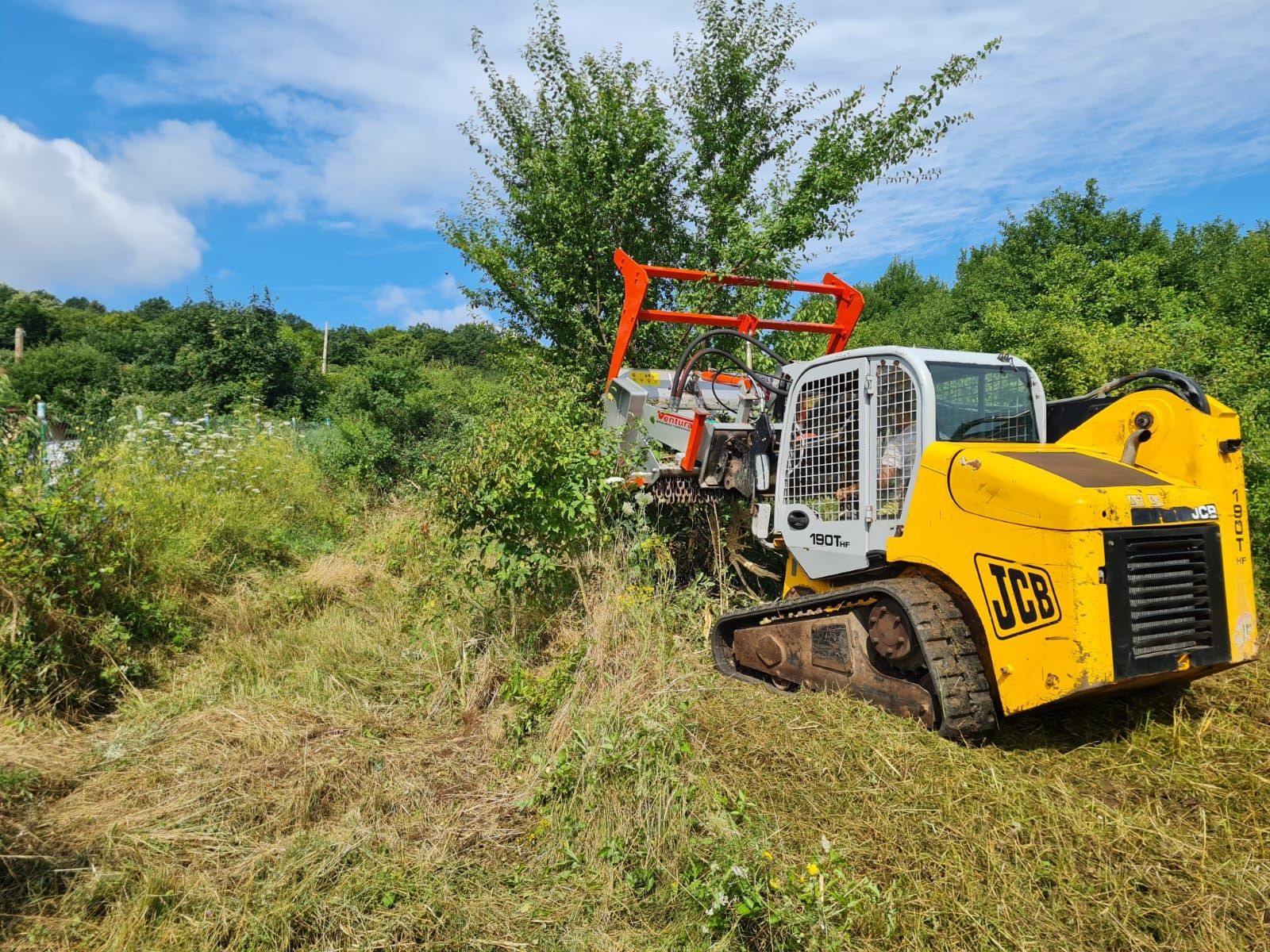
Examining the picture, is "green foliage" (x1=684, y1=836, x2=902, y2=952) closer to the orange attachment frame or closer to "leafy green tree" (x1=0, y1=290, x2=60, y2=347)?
the orange attachment frame

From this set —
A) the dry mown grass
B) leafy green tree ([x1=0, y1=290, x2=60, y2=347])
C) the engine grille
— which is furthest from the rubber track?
leafy green tree ([x1=0, y1=290, x2=60, y2=347])

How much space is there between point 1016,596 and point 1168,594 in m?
0.70

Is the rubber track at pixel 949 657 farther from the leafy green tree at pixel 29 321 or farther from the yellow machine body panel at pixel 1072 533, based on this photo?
the leafy green tree at pixel 29 321

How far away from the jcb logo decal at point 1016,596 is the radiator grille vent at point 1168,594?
354 millimetres

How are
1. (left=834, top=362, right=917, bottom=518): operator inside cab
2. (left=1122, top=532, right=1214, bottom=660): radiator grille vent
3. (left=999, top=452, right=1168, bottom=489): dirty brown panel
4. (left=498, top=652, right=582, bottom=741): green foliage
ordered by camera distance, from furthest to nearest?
(left=498, top=652, right=582, bottom=741): green foliage, (left=834, top=362, right=917, bottom=518): operator inside cab, (left=999, top=452, right=1168, bottom=489): dirty brown panel, (left=1122, top=532, right=1214, bottom=660): radiator grille vent

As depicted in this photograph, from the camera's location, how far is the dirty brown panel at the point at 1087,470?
12.7ft

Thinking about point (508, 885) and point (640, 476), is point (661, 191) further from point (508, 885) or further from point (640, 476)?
point (508, 885)

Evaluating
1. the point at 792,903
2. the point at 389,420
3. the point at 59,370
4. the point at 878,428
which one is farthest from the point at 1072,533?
the point at 59,370

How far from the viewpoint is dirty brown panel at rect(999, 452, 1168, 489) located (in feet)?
12.7

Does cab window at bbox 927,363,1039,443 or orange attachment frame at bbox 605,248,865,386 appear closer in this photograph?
cab window at bbox 927,363,1039,443

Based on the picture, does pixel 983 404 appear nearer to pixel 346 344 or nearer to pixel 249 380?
pixel 249 380

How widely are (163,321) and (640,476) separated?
1158 inches

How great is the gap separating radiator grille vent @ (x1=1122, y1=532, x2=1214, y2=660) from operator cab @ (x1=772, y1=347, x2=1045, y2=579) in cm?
111

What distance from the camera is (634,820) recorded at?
3.61m
